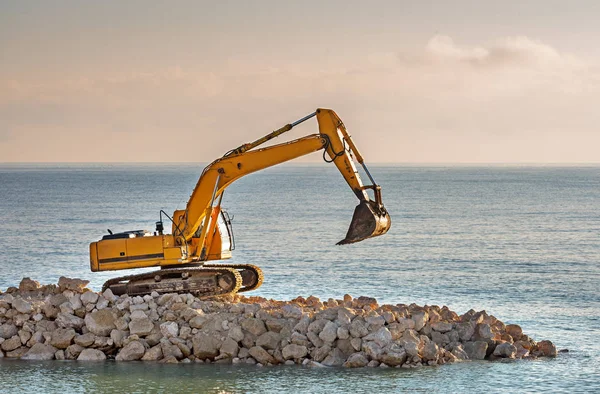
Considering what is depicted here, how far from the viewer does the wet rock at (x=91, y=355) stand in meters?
23.5

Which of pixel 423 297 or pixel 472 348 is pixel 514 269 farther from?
pixel 472 348

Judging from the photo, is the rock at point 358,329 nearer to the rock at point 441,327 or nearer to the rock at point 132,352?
the rock at point 441,327

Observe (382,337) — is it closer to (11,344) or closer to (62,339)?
(62,339)

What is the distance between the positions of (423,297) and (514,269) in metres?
10.1

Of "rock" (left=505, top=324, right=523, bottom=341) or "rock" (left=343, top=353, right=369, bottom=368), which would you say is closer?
"rock" (left=343, top=353, right=369, bottom=368)

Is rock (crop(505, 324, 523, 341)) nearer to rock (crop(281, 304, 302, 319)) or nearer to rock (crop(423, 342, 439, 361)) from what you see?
rock (crop(423, 342, 439, 361))

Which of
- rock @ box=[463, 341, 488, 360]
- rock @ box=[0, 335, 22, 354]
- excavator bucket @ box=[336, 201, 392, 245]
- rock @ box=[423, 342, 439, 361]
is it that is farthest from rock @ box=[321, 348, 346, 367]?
rock @ box=[0, 335, 22, 354]

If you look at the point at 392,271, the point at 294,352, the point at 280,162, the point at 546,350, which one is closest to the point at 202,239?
the point at 280,162

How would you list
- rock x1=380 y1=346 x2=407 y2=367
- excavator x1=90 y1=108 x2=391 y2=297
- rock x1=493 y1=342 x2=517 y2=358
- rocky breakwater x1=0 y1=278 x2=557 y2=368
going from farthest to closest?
1. excavator x1=90 y1=108 x2=391 y2=297
2. rock x1=493 y1=342 x2=517 y2=358
3. rocky breakwater x1=0 y1=278 x2=557 y2=368
4. rock x1=380 y1=346 x2=407 y2=367

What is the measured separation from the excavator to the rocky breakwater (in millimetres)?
1627

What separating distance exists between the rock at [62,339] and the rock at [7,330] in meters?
1.02

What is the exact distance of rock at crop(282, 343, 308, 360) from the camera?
75.0 feet

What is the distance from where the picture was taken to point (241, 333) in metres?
23.3

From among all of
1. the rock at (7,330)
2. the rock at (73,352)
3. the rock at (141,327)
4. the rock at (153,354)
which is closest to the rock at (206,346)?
the rock at (153,354)
